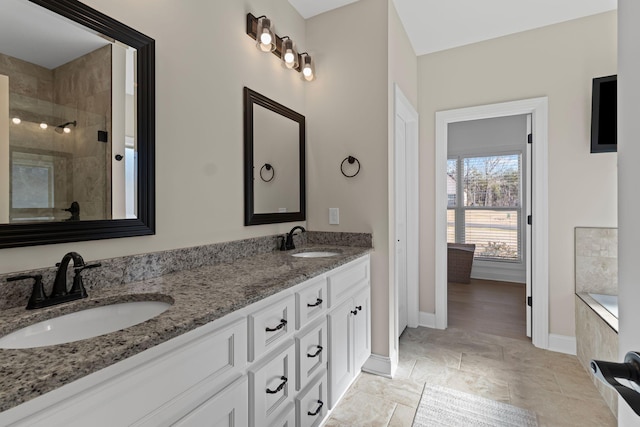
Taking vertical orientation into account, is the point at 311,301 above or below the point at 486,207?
below

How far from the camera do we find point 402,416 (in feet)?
5.82

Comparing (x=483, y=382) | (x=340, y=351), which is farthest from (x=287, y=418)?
(x=483, y=382)

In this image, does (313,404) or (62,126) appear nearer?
(62,126)

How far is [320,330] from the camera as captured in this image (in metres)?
1.54

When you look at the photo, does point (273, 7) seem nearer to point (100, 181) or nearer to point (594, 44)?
point (100, 181)

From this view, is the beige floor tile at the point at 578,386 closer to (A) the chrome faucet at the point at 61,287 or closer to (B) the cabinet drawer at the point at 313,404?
(B) the cabinet drawer at the point at 313,404

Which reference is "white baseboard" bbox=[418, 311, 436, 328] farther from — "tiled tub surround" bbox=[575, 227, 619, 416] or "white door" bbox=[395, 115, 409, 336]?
"tiled tub surround" bbox=[575, 227, 619, 416]

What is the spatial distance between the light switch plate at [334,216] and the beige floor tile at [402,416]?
1.27 metres

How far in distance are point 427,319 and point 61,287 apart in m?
2.95

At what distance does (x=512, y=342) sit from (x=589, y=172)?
1.55 meters

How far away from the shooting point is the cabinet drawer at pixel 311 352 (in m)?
1.37

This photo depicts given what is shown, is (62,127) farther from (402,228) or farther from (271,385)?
(402,228)

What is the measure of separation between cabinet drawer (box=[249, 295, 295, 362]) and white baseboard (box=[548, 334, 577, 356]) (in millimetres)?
2496

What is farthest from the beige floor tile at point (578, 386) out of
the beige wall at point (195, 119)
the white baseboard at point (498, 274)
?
the white baseboard at point (498, 274)
